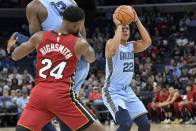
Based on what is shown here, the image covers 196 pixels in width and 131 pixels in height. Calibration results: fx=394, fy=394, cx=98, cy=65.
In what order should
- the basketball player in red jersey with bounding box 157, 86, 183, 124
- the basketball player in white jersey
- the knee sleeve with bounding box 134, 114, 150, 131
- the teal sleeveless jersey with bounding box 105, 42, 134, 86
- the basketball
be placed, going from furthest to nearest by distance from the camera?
the basketball player in red jersey with bounding box 157, 86, 183, 124
the basketball
the teal sleeveless jersey with bounding box 105, 42, 134, 86
the knee sleeve with bounding box 134, 114, 150, 131
the basketball player in white jersey

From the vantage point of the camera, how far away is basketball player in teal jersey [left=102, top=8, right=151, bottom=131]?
5.42 meters

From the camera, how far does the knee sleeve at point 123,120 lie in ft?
17.2

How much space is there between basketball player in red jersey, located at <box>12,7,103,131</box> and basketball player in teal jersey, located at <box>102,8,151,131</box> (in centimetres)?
159

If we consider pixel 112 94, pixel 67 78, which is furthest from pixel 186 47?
pixel 67 78

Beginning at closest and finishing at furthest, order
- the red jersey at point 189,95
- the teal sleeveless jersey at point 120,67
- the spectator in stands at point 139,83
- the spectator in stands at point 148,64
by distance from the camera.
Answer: the teal sleeveless jersey at point 120,67
the red jersey at point 189,95
the spectator in stands at point 139,83
the spectator in stands at point 148,64

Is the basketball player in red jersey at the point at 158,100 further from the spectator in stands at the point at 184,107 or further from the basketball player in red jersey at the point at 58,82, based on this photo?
the basketball player in red jersey at the point at 58,82

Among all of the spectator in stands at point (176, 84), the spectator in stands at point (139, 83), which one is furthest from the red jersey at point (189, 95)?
the spectator in stands at point (139, 83)

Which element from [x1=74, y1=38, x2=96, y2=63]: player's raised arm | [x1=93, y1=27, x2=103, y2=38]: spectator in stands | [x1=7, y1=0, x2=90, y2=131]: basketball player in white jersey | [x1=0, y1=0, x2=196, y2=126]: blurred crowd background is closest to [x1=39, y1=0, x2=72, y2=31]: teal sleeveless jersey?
[x1=7, y1=0, x2=90, y2=131]: basketball player in white jersey

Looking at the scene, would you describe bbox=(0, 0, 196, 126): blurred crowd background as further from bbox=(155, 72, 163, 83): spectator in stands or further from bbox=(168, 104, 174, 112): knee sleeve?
bbox=(168, 104, 174, 112): knee sleeve

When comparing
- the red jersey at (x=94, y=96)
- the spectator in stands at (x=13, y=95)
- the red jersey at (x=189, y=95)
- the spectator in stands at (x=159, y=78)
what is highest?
the spectator in stands at (x=13, y=95)

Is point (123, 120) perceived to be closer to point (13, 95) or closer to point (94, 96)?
point (94, 96)

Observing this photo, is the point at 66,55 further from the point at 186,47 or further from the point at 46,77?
the point at 186,47

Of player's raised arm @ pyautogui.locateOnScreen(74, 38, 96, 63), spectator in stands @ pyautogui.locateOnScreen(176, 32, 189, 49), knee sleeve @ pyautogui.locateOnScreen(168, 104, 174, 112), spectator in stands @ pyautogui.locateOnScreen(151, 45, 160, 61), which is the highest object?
player's raised arm @ pyautogui.locateOnScreen(74, 38, 96, 63)

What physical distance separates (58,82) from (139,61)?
13785mm
